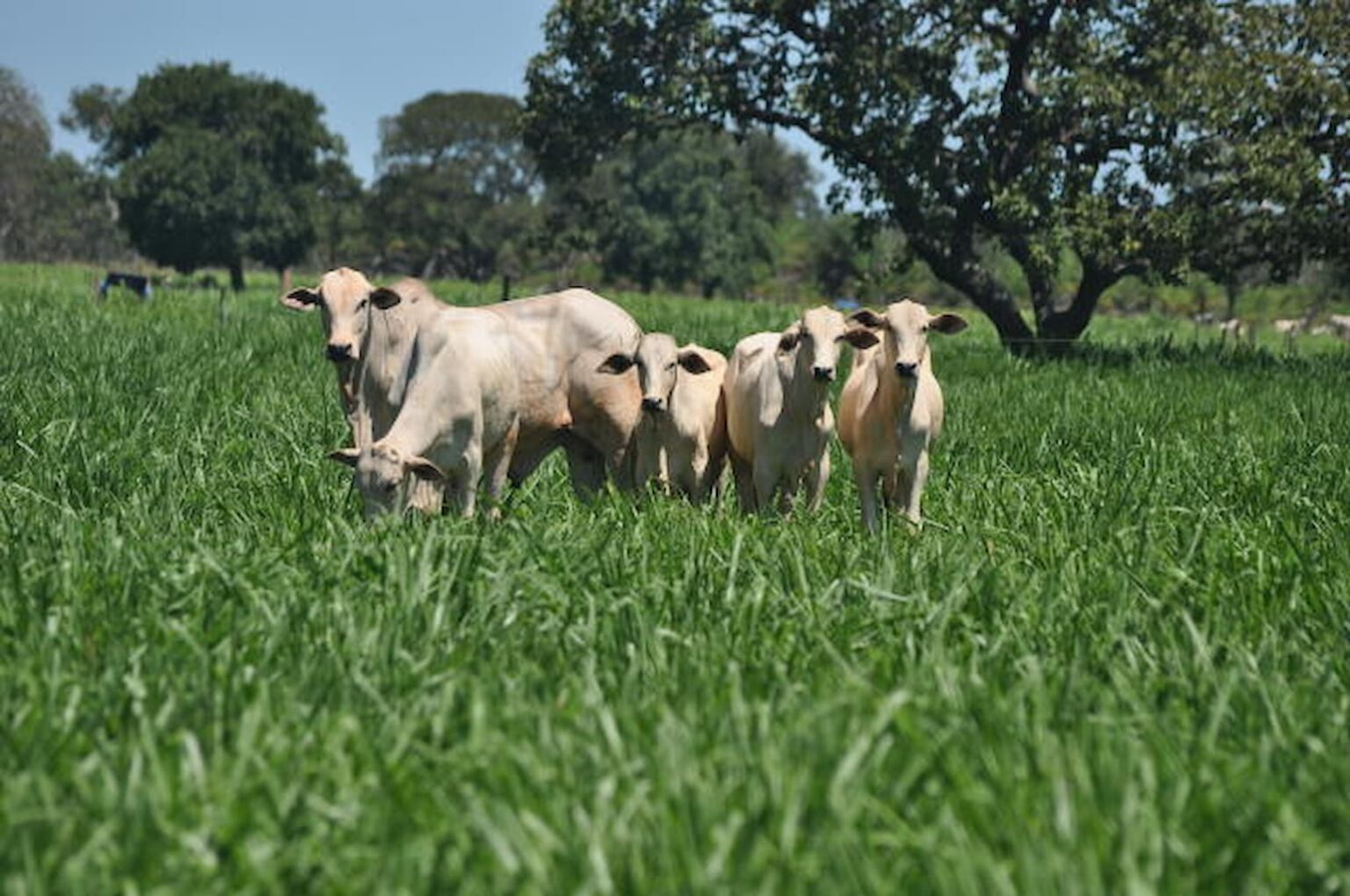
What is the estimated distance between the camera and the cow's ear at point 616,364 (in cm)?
629

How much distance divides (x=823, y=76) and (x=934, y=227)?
108 inches

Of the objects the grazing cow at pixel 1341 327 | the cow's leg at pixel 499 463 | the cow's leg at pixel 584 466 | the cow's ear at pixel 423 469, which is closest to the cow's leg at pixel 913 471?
the cow's leg at pixel 584 466

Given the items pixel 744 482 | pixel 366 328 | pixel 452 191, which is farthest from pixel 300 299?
pixel 452 191

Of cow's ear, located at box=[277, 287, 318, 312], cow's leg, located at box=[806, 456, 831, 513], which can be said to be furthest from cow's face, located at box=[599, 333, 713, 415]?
cow's ear, located at box=[277, 287, 318, 312]

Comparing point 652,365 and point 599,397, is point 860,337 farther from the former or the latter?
point 599,397

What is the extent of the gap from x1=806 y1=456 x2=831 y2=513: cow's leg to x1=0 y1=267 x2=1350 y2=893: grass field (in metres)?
0.14

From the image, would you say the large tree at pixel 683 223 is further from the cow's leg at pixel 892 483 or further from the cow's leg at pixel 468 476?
the cow's leg at pixel 468 476

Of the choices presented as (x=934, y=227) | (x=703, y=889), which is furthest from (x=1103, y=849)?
(x=934, y=227)

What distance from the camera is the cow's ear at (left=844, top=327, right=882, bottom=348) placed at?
20.7 ft

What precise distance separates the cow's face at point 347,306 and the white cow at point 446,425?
0.28m

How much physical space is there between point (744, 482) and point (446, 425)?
7.12 feet

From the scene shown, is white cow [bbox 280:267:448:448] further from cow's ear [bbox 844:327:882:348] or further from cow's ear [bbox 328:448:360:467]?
cow's ear [bbox 844:327:882:348]

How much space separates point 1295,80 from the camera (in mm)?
17922

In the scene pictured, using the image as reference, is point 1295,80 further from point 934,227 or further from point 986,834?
point 986,834
